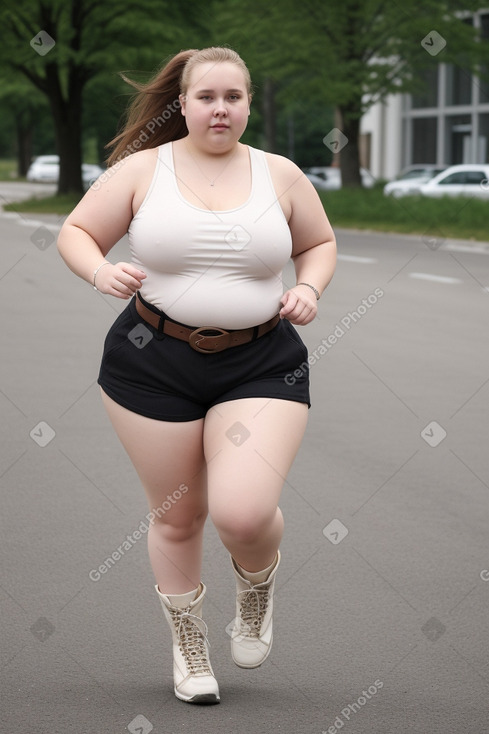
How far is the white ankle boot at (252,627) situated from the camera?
364cm

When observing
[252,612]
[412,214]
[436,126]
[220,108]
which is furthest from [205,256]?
[436,126]

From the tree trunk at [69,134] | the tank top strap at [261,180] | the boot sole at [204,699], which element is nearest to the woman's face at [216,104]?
the tank top strap at [261,180]

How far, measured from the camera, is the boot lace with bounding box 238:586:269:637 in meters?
3.64

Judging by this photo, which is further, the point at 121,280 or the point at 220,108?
the point at 220,108

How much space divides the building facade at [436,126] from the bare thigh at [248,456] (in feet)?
144

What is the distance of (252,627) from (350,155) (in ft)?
105

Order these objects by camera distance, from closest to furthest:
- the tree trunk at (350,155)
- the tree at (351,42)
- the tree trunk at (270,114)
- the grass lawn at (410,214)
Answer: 1. the grass lawn at (410,214)
2. the tree at (351,42)
3. the tree trunk at (350,155)
4. the tree trunk at (270,114)

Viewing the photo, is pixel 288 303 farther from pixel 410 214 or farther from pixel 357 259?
pixel 410 214

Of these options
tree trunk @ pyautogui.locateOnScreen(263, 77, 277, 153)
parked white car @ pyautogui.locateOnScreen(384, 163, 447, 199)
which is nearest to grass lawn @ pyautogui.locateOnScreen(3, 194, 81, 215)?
parked white car @ pyautogui.locateOnScreen(384, 163, 447, 199)

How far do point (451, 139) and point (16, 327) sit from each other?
42924 mm

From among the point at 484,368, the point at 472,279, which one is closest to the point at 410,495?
the point at 484,368

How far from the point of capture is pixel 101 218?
11.3 feet

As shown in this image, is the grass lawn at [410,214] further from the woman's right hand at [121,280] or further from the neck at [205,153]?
the woman's right hand at [121,280]

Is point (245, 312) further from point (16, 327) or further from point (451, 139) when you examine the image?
point (451, 139)
